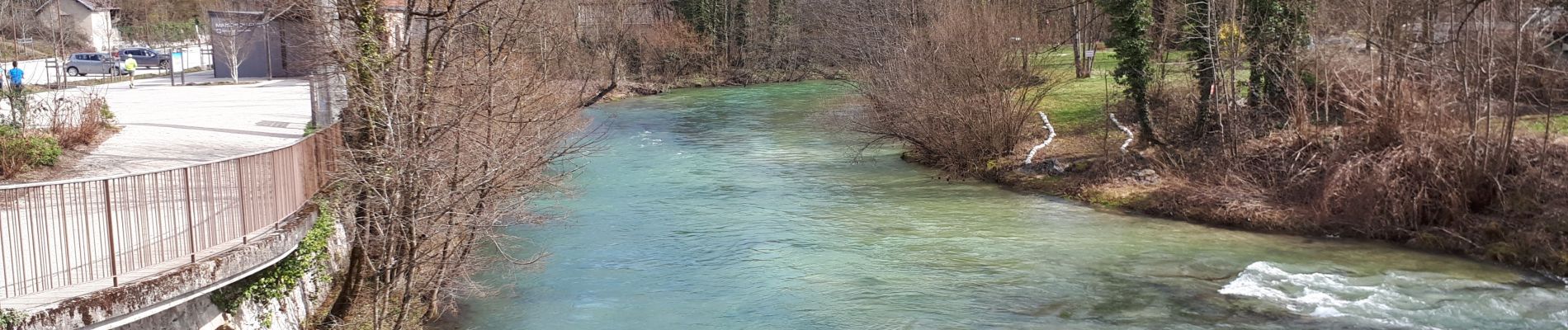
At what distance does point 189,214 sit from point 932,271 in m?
9.94

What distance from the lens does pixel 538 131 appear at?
1568 centimetres

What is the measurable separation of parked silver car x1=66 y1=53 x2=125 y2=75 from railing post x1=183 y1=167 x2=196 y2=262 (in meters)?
40.5

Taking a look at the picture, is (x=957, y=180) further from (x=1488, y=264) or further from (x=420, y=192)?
(x=420, y=192)

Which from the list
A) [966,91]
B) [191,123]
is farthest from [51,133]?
[966,91]

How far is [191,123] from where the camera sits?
2302 cm

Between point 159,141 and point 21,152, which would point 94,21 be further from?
point 21,152

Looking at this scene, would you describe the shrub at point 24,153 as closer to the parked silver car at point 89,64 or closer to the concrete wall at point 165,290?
the concrete wall at point 165,290

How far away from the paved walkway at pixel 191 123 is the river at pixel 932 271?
4.81 meters

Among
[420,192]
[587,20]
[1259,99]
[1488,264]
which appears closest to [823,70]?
[587,20]

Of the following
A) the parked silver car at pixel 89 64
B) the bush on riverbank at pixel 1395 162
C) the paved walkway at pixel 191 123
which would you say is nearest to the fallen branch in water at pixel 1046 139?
the bush on riverbank at pixel 1395 162

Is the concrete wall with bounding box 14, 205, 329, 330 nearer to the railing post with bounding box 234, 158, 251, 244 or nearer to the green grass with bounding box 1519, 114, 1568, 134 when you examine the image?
the railing post with bounding box 234, 158, 251, 244

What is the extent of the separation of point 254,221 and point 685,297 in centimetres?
577

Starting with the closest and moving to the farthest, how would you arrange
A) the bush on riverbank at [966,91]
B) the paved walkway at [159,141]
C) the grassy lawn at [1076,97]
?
the paved walkway at [159,141] → the bush on riverbank at [966,91] → the grassy lawn at [1076,97]

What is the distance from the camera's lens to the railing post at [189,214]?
9.52m
